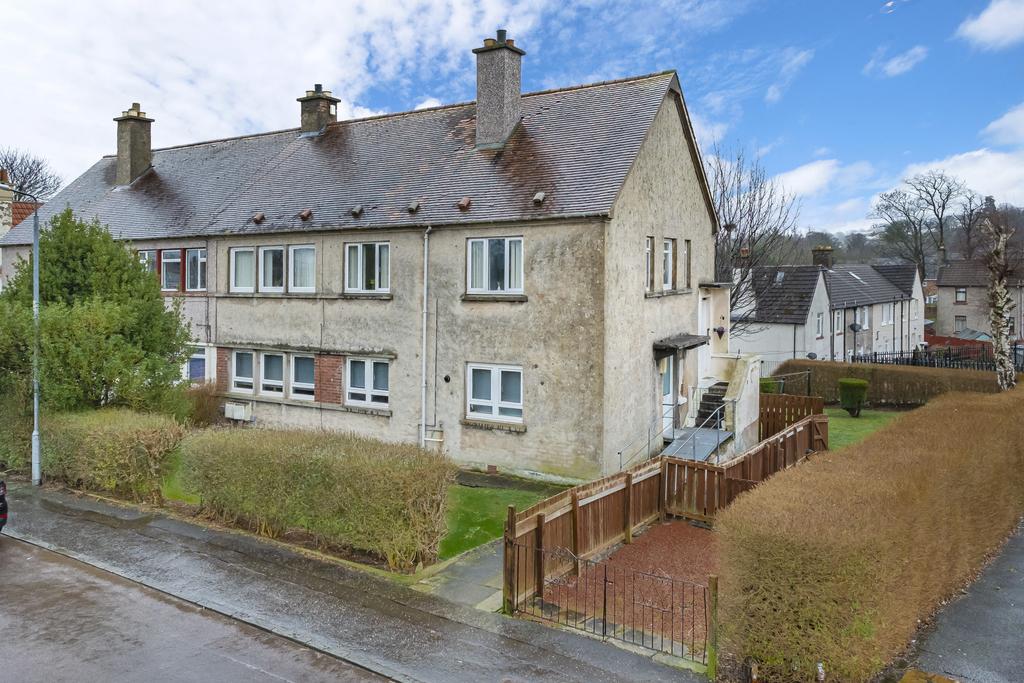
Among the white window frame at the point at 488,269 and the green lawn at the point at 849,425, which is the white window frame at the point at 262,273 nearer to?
the white window frame at the point at 488,269

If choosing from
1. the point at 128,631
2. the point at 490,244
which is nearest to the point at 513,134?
the point at 490,244

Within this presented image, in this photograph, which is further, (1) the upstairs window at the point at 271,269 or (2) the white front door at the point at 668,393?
(1) the upstairs window at the point at 271,269

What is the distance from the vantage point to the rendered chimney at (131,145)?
27.7m

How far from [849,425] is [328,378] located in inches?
682

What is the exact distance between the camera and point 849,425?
2584 cm

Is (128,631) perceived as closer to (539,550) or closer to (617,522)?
(539,550)

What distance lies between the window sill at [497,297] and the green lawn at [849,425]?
1010 centimetres

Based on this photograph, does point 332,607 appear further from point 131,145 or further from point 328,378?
point 131,145

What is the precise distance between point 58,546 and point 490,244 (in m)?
10.3

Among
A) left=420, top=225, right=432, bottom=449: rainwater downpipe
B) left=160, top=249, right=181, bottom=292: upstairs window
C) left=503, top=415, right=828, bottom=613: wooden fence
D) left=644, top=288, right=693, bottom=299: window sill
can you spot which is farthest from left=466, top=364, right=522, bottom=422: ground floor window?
left=160, top=249, right=181, bottom=292: upstairs window

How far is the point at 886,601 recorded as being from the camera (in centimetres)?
768

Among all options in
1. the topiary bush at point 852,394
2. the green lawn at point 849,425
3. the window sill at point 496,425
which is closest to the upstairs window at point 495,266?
the window sill at point 496,425

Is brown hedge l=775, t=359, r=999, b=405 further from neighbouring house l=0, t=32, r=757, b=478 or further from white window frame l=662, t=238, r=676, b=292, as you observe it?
white window frame l=662, t=238, r=676, b=292

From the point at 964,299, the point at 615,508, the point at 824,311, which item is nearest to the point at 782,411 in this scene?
the point at 615,508
